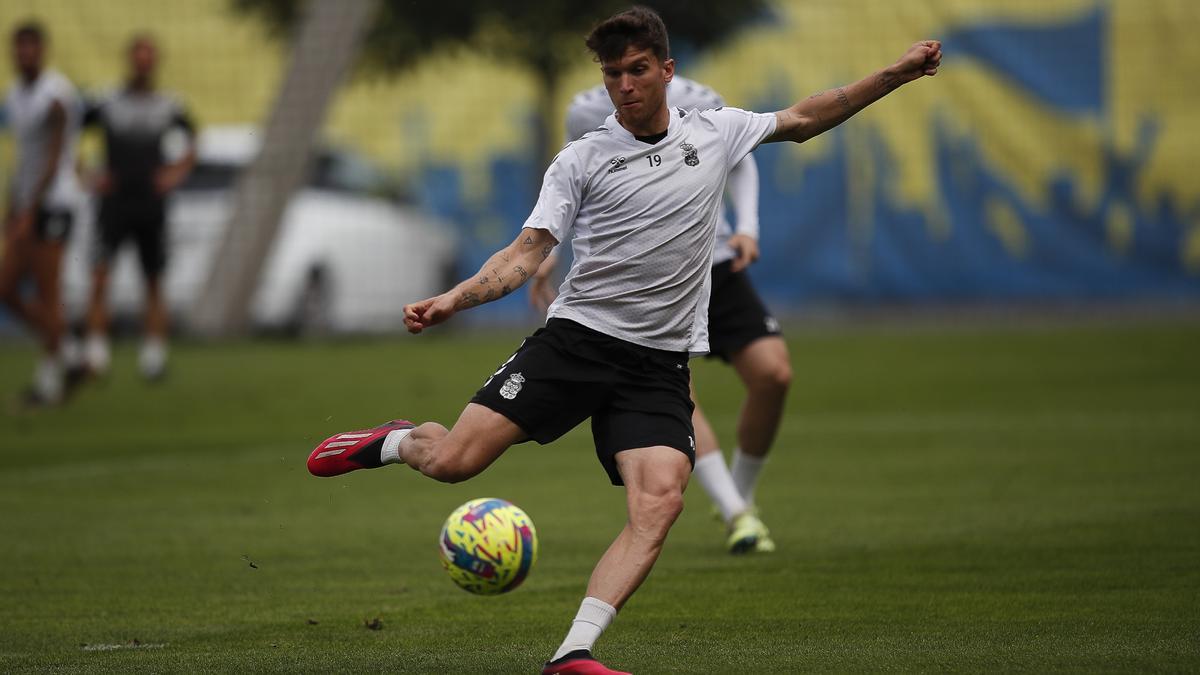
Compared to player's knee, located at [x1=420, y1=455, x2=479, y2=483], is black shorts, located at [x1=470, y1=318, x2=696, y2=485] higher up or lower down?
higher up

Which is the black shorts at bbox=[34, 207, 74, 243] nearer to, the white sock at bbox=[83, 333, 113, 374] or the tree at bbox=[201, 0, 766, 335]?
the white sock at bbox=[83, 333, 113, 374]

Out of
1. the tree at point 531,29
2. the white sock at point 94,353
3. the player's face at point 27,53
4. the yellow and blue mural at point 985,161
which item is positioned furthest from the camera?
the tree at point 531,29

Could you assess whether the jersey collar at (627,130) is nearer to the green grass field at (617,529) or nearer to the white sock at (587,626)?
the white sock at (587,626)

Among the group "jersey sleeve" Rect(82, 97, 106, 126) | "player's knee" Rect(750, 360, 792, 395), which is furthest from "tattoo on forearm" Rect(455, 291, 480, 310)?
"jersey sleeve" Rect(82, 97, 106, 126)

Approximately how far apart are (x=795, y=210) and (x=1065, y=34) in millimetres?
4212

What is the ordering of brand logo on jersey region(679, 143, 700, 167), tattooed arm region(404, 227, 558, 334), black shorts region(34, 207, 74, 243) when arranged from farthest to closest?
black shorts region(34, 207, 74, 243)
brand logo on jersey region(679, 143, 700, 167)
tattooed arm region(404, 227, 558, 334)

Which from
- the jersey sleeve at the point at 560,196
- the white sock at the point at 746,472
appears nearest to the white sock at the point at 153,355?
the white sock at the point at 746,472

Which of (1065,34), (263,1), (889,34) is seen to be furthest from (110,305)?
(1065,34)

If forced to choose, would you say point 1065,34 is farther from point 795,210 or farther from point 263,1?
point 263,1

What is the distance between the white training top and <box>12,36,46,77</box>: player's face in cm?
708

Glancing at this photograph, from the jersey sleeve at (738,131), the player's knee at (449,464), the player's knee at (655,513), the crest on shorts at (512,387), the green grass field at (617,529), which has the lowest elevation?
the green grass field at (617,529)

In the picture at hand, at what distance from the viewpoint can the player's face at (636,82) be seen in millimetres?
5758

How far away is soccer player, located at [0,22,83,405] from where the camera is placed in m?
14.3

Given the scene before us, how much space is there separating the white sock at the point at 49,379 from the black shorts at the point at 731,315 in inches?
308
